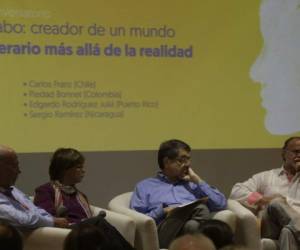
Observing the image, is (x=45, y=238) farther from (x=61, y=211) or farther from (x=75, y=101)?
(x=75, y=101)

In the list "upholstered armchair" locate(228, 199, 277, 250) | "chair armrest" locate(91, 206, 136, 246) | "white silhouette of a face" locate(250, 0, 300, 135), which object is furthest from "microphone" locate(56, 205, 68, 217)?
"white silhouette of a face" locate(250, 0, 300, 135)

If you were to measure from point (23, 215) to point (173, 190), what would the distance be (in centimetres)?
122

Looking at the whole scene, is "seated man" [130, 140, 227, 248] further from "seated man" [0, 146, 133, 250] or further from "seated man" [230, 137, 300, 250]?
"seated man" [0, 146, 133, 250]

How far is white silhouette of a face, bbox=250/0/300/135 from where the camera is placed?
17.8 ft

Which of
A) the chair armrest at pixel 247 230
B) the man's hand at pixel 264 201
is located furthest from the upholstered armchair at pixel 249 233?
the man's hand at pixel 264 201

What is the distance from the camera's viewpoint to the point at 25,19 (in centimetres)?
493

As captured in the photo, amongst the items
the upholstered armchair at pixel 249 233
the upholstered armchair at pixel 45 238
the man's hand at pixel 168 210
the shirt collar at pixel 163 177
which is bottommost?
the upholstered armchair at pixel 249 233

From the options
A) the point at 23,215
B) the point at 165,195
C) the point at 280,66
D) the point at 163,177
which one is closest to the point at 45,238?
the point at 23,215

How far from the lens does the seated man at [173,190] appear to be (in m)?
4.69

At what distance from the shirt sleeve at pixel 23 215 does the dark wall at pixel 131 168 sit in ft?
2.72

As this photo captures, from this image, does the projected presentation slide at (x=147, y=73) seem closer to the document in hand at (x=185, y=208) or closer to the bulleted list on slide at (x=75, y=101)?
the bulleted list on slide at (x=75, y=101)

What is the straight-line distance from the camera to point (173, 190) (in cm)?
488

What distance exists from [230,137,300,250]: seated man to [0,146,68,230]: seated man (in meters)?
1.42

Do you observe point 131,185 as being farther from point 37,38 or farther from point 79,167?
point 37,38
